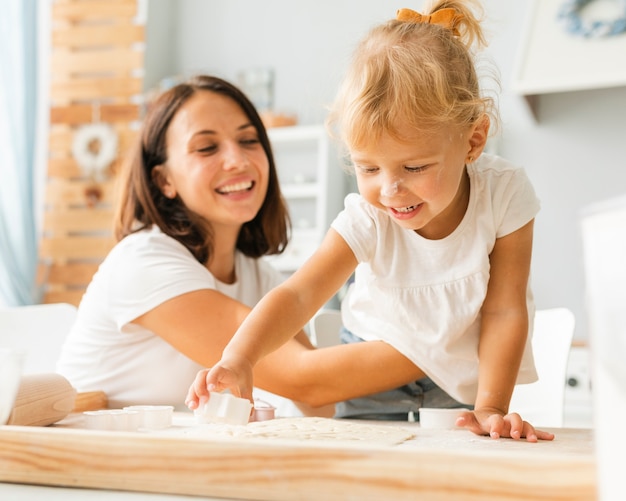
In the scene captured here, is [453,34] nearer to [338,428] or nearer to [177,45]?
[338,428]

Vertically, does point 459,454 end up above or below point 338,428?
above

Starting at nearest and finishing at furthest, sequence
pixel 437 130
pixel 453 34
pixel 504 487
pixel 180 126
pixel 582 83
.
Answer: pixel 504 487 → pixel 437 130 → pixel 453 34 → pixel 180 126 → pixel 582 83

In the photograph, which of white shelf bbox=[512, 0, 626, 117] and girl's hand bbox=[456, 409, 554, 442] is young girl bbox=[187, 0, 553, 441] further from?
white shelf bbox=[512, 0, 626, 117]

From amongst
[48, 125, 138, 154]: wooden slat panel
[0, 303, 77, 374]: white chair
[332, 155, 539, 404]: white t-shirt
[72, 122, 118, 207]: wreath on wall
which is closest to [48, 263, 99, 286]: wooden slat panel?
[72, 122, 118, 207]: wreath on wall

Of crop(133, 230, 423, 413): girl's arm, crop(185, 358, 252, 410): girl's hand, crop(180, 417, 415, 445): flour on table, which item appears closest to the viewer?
crop(180, 417, 415, 445): flour on table

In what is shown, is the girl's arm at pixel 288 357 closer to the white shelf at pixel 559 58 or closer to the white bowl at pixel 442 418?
the white bowl at pixel 442 418

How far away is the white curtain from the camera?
3445mm

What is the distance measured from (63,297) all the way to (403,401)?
8.76ft

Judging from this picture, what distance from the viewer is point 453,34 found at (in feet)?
3.77

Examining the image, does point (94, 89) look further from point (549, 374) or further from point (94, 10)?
point (549, 374)

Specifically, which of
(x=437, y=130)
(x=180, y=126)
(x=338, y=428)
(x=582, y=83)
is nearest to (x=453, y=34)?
(x=437, y=130)

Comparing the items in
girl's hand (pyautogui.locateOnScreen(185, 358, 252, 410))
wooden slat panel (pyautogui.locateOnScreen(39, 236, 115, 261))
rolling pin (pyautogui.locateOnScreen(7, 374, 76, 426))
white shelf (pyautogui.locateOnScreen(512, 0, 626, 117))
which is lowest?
wooden slat panel (pyautogui.locateOnScreen(39, 236, 115, 261))

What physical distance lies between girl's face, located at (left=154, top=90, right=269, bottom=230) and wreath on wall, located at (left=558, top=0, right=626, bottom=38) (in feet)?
5.26

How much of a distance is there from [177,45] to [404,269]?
3.12m
